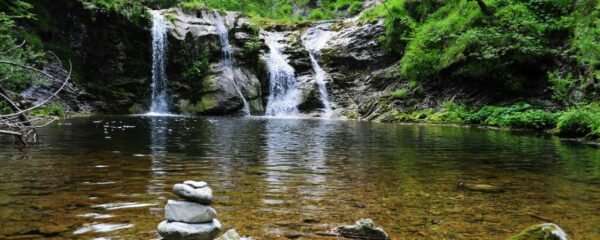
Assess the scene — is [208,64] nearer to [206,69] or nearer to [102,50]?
[206,69]

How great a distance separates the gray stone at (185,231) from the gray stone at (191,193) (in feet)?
0.65

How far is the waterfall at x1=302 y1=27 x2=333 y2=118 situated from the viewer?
31.4 meters

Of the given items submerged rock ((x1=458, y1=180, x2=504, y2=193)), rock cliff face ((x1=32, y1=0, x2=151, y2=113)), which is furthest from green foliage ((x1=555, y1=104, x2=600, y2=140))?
rock cliff face ((x1=32, y1=0, x2=151, y2=113))

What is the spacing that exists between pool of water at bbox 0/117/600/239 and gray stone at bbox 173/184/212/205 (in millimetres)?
707

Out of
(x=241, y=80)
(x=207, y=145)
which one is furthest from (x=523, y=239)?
(x=241, y=80)

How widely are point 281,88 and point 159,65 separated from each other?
843 cm

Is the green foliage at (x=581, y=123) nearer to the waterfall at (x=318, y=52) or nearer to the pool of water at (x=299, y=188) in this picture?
the pool of water at (x=299, y=188)

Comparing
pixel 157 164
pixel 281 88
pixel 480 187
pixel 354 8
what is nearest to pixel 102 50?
pixel 281 88

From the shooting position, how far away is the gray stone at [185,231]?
3.50 m

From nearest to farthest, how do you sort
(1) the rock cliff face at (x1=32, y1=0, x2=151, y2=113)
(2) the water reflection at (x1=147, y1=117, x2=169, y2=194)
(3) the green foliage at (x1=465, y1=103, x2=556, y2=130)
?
(2) the water reflection at (x1=147, y1=117, x2=169, y2=194)
(3) the green foliage at (x1=465, y1=103, x2=556, y2=130)
(1) the rock cliff face at (x1=32, y1=0, x2=151, y2=113)

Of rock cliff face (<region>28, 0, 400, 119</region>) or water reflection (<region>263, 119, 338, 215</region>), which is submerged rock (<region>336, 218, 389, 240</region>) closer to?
water reflection (<region>263, 119, 338, 215</region>)

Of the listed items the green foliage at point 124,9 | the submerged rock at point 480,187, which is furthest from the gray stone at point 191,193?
the green foliage at point 124,9

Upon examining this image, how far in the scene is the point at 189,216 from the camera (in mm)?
3578

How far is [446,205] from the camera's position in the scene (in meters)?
5.38
